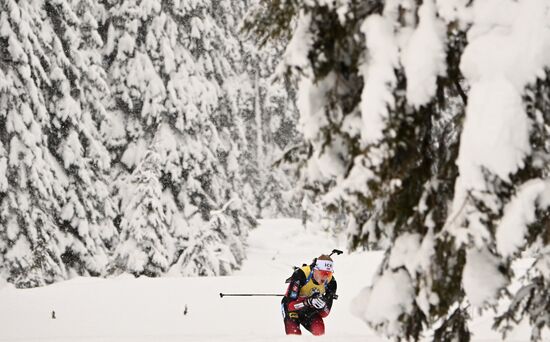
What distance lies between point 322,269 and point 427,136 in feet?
18.1

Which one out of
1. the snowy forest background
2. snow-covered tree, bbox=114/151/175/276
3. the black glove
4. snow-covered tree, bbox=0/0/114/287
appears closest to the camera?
the snowy forest background

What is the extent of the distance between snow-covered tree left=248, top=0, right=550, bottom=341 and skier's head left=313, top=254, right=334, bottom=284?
4.81 m

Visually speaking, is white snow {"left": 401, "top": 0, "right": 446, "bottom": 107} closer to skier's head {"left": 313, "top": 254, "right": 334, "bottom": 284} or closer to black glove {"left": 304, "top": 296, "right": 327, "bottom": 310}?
skier's head {"left": 313, "top": 254, "right": 334, "bottom": 284}

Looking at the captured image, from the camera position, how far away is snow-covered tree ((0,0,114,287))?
51.3 feet

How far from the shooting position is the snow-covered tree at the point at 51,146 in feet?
51.3

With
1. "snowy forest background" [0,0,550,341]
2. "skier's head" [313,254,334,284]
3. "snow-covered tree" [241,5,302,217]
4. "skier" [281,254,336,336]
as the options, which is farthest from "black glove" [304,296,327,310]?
"snow-covered tree" [241,5,302,217]

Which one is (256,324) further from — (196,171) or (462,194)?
(462,194)

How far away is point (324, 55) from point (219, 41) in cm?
1717

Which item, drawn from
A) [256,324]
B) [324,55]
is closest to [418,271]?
[324,55]

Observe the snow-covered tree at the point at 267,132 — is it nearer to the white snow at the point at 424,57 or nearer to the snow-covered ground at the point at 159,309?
the snow-covered ground at the point at 159,309

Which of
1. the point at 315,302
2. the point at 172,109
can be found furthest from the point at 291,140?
the point at 315,302

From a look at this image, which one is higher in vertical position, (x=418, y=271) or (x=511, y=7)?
(x=511, y=7)

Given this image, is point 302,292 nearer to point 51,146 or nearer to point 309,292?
point 309,292

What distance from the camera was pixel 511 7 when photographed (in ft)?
13.6
